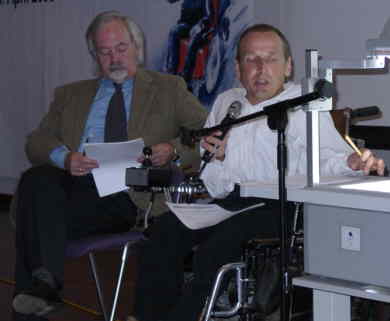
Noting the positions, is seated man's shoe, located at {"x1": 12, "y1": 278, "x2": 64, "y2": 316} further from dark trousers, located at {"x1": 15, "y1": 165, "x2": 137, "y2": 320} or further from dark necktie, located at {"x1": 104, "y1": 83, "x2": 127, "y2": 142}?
dark necktie, located at {"x1": 104, "y1": 83, "x2": 127, "y2": 142}

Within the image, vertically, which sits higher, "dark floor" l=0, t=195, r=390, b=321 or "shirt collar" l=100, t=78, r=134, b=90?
"shirt collar" l=100, t=78, r=134, b=90

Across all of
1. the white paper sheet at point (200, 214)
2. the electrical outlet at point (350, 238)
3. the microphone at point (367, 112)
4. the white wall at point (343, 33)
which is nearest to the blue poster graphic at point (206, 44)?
the white wall at point (343, 33)

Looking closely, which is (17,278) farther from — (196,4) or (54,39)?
(54,39)

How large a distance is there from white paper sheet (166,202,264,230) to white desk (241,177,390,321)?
44cm

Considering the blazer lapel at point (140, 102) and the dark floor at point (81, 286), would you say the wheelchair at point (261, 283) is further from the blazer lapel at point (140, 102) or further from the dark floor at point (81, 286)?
the dark floor at point (81, 286)

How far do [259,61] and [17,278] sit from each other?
1.21 m

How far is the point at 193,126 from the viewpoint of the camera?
3.21 metres

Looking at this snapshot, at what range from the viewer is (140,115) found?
10.6 feet

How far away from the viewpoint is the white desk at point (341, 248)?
5.79 feet

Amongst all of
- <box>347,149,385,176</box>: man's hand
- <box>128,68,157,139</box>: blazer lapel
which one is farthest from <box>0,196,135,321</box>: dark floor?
<box>347,149,385,176</box>: man's hand

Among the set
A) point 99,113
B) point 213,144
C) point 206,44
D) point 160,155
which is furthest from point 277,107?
point 206,44

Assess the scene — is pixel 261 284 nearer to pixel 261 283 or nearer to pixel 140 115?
pixel 261 283

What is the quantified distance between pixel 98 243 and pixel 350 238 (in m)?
1.26

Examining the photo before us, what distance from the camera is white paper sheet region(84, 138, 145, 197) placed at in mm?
2949
